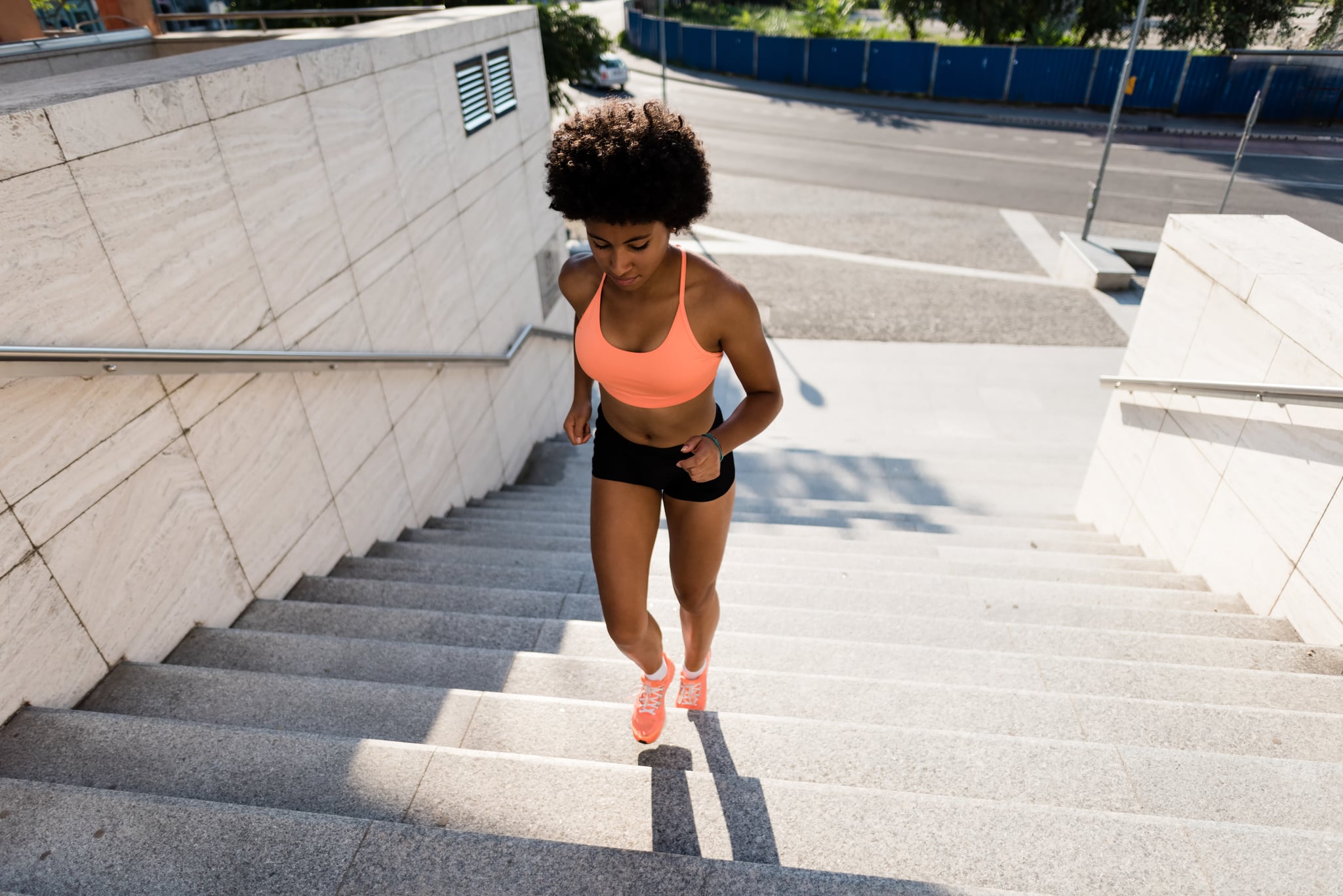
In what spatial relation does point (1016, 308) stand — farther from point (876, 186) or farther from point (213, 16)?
point (213, 16)

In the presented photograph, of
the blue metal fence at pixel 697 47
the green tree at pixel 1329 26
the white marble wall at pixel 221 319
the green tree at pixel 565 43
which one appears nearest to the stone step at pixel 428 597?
the white marble wall at pixel 221 319

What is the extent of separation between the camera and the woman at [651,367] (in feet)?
6.81

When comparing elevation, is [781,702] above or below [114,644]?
below

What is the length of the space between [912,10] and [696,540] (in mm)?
28544

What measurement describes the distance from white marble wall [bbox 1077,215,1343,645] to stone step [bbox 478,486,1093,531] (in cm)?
99

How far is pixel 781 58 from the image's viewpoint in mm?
28375

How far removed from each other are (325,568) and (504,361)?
105 inches

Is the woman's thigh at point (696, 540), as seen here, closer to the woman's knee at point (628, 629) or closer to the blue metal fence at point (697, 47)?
the woman's knee at point (628, 629)

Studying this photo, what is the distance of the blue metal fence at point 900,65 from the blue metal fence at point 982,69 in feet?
0.08

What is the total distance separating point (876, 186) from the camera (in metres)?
17.7

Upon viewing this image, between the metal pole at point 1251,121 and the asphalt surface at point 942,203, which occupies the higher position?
the metal pole at point 1251,121

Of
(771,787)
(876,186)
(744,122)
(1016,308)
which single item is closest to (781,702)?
(771,787)

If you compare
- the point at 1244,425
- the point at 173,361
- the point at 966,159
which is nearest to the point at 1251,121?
the point at 1244,425

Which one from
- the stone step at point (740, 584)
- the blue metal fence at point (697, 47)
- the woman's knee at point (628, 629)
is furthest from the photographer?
the blue metal fence at point (697, 47)
